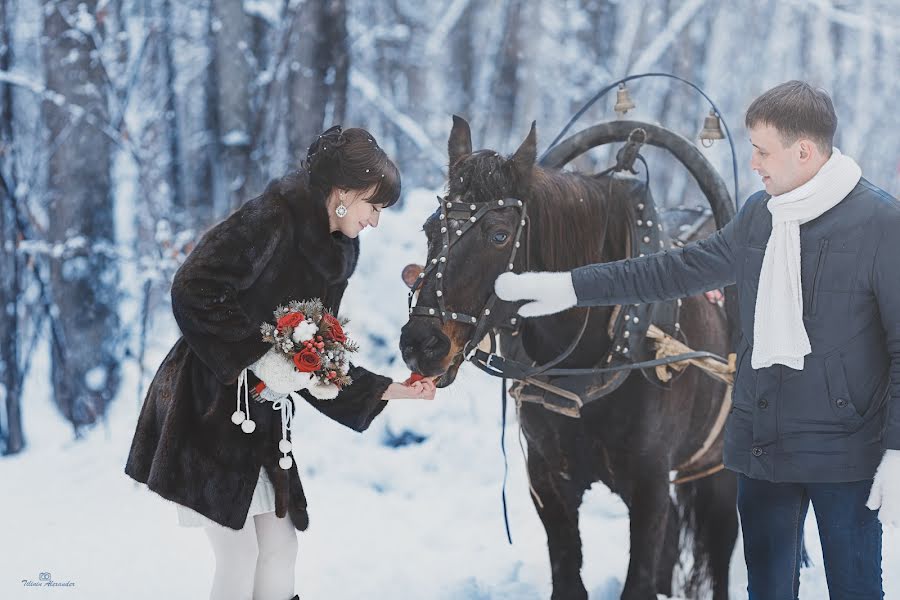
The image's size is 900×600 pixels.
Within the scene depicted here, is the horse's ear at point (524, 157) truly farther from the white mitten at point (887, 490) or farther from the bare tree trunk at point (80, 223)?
the bare tree trunk at point (80, 223)

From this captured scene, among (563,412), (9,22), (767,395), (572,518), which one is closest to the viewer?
(767,395)

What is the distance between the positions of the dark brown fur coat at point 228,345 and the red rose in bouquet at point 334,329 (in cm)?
11

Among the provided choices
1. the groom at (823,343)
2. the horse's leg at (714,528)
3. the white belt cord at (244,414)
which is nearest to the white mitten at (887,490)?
the groom at (823,343)

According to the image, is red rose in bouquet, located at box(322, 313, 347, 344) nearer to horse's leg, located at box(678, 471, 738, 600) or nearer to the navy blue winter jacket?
the navy blue winter jacket

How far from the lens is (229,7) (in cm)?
457

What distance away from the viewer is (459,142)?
228 cm

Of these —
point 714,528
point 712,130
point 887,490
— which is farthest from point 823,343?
point 714,528

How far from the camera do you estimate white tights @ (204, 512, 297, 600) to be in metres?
1.97

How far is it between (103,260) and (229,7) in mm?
1513

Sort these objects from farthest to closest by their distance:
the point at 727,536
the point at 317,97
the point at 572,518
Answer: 1. the point at 317,97
2. the point at 727,536
3. the point at 572,518

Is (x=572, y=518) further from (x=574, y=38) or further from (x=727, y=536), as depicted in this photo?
(x=574, y=38)

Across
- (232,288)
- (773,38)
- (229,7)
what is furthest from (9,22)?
(773,38)

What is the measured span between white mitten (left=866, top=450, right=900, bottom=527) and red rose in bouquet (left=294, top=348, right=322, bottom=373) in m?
1.16

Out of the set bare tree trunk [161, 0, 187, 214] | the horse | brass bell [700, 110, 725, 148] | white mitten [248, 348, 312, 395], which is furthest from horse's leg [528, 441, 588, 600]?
bare tree trunk [161, 0, 187, 214]
